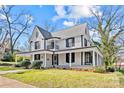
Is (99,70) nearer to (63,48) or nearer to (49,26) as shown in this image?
(49,26)

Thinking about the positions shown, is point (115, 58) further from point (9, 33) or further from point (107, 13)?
point (9, 33)

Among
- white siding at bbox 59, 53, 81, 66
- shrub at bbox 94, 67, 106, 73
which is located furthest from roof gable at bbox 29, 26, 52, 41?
shrub at bbox 94, 67, 106, 73

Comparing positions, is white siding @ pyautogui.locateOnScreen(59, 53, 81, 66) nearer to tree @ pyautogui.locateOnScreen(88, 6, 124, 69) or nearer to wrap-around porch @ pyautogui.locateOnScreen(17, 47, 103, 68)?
wrap-around porch @ pyautogui.locateOnScreen(17, 47, 103, 68)

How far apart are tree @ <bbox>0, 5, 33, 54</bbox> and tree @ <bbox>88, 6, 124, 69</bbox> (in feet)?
16.2

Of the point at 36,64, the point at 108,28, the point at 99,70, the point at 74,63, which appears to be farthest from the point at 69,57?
the point at 99,70

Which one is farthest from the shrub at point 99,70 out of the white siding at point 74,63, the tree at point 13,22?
the tree at point 13,22

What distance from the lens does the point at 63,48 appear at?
815 inches

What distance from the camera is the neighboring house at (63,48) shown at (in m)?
19.0

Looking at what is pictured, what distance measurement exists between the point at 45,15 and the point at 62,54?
5.53m

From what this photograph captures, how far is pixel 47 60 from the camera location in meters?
20.2

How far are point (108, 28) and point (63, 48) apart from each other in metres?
4.34

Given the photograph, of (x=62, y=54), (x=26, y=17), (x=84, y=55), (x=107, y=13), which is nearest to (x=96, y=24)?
(x=107, y=13)

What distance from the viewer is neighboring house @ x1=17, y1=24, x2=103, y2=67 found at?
1902cm
